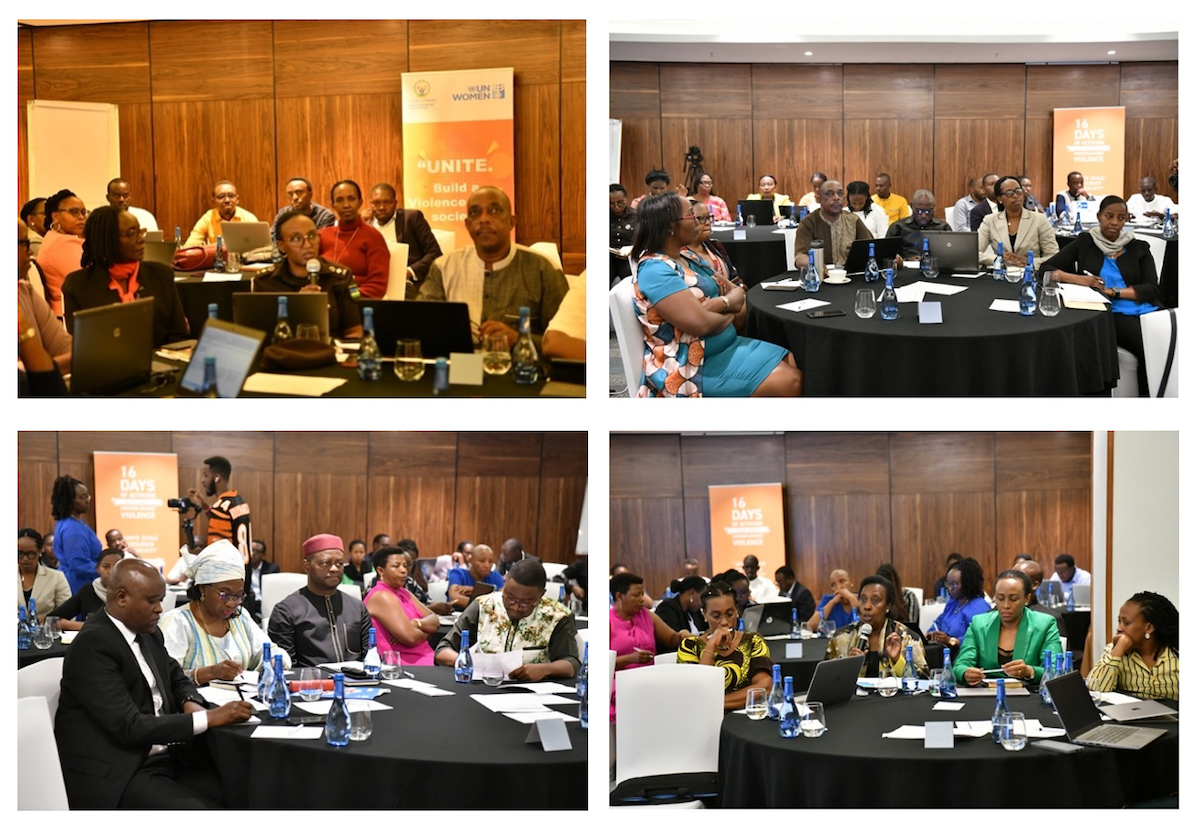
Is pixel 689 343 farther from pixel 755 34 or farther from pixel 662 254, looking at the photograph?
pixel 755 34

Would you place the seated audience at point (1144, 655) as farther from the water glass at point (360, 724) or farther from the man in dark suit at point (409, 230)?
the man in dark suit at point (409, 230)

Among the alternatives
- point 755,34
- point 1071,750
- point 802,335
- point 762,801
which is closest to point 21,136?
point 802,335

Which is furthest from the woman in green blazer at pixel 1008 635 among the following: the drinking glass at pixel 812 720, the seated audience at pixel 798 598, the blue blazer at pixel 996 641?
the seated audience at pixel 798 598

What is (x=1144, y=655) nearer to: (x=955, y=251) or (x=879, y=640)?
(x=879, y=640)

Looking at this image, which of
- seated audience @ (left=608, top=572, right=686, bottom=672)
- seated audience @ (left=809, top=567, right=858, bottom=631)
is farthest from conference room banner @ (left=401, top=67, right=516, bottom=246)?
seated audience @ (left=809, top=567, right=858, bottom=631)

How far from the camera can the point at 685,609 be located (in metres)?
5.54

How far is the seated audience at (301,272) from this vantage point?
3.22 m

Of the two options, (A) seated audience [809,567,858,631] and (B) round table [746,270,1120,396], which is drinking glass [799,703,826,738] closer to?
(B) round table [746,270,1120,396]

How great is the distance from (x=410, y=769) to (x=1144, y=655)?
2257 millimetres

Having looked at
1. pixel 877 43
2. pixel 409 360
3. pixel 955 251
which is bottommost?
pixel 409 360

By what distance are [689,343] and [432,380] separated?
983 mm

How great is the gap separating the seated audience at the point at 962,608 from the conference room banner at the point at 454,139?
9.07 ft

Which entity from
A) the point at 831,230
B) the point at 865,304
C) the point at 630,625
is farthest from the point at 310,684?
the point at 831,230

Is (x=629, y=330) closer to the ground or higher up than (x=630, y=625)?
higher up
